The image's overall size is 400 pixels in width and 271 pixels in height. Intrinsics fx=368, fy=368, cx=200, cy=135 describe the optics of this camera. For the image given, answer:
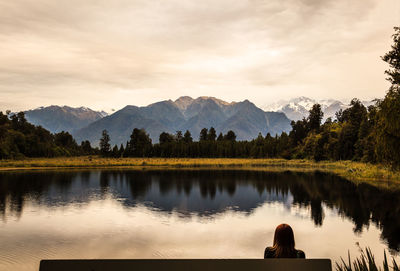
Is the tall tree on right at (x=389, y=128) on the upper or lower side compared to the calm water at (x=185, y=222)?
upper

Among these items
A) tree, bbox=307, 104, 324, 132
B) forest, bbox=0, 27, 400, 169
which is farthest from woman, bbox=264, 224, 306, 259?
tree, bbox=307, 104, 324, 132

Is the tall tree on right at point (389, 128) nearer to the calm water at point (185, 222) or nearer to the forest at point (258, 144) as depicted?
the calm water at point (185, 222)

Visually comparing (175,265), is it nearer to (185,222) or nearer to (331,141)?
(185,222)

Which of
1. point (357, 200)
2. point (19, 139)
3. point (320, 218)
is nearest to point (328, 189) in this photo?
point (357, 200)

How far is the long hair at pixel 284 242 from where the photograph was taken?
5.87m

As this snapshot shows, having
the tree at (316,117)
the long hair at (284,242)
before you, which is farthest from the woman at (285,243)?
the tree at (316,117)

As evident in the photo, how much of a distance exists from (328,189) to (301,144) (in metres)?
94.3

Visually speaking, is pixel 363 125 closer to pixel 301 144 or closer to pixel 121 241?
pixel 301 144

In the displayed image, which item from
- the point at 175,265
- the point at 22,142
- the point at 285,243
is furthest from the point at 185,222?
the point at 22,142

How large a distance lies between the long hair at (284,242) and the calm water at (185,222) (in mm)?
3151

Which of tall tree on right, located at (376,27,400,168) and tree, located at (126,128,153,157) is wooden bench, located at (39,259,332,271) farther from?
tree, located at (126,128,153,157)

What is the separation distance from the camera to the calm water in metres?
17.1

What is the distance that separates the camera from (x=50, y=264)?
112 inches

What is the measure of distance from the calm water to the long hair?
3.15 m
